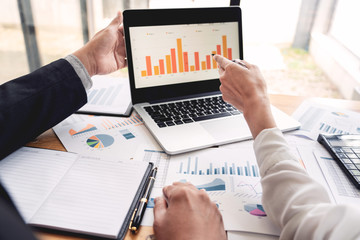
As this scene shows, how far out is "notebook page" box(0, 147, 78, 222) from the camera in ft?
1.73

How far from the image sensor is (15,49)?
1.71 m

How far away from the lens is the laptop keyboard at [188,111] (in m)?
0.83

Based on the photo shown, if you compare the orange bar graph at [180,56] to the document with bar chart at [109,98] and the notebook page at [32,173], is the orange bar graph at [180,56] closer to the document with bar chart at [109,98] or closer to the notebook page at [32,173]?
the document with bar chart at [109,98]

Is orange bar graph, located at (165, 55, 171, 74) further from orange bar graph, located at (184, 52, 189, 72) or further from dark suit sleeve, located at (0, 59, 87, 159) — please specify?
dark suit sleeve, located at (0, 59, 87, 159)

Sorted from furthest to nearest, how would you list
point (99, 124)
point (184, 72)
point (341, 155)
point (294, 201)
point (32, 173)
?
point (184, 72)
point (99, 124)
point (341, 155)
point (32, 173)
point (294, 201)

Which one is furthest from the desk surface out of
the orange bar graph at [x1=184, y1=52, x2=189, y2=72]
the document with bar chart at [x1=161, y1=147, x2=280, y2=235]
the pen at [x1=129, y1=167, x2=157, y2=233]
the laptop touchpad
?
the orange bar graph at [x1=184, y1=52, x2=189, y2=72]

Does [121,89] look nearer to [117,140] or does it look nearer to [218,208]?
[117,140]

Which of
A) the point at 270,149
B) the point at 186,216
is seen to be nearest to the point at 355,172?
the point at 270,149

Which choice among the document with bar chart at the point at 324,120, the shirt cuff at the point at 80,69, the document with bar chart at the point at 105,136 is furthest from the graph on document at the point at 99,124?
the document with bar chart at the point at 324,120

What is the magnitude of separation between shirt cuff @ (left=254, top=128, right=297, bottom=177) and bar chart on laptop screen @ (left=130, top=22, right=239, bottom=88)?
1.40 ft

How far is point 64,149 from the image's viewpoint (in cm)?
73

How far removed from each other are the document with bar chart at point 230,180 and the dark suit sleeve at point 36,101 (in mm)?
332

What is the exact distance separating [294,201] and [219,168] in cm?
22

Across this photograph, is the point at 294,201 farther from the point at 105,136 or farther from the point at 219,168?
the point at 105,136
